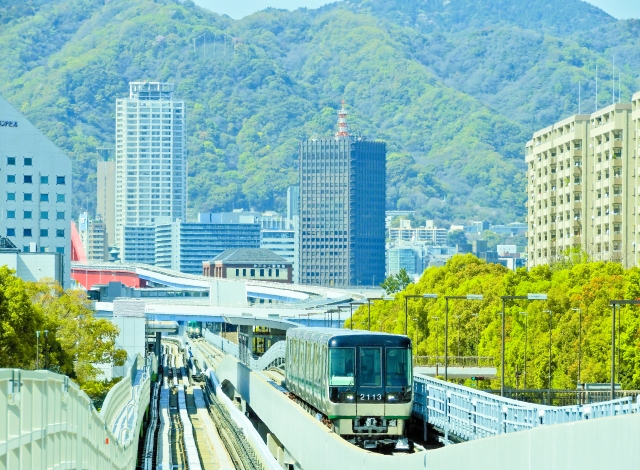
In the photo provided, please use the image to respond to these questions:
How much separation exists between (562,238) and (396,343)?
142000 millimetres

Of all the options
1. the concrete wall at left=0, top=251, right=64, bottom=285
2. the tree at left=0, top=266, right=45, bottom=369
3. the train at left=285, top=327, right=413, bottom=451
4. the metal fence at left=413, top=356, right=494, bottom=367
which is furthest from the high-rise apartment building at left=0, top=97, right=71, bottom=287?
the train at left=285, top=327, right=413, bottom=451

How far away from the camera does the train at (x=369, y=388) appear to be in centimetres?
4966

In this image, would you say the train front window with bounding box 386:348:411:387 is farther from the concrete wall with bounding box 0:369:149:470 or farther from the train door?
the concrete wall with bounding box 0:369:149:470

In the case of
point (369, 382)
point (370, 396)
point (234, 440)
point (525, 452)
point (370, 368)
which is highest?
point (525, 452)

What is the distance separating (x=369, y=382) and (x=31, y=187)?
12510 cm

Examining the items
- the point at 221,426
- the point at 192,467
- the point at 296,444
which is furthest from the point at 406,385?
the point at 221,426

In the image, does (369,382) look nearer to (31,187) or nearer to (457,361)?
(457,361)

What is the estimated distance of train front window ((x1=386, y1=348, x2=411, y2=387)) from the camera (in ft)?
164

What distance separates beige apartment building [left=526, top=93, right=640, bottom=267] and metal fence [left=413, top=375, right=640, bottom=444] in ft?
364

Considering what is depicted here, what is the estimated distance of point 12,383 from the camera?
54.2 feet

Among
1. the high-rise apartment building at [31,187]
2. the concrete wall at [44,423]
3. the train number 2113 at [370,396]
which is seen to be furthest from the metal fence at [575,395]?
the high-rise apartment building at [31,187]

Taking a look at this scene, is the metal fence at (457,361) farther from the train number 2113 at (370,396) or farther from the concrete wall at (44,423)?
the concrete wall at (44,423)

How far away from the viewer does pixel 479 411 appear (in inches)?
1826

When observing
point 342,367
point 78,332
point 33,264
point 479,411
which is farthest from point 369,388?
point 33,264
